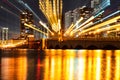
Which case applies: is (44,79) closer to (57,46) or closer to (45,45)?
(57,46)

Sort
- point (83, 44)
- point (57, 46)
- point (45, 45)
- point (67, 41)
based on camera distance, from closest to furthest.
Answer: point (83, 44) → point (67, 41) → point (57, 46) → point (45, 45)

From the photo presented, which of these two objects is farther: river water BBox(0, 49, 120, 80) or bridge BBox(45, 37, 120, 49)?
bridge BBox(45, 37, 120, 49)

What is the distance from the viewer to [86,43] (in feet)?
464

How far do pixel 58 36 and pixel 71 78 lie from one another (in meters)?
134

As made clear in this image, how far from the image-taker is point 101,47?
136 metres

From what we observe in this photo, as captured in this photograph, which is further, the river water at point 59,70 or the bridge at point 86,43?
the bridge at point 86,43

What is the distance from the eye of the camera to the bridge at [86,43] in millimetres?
124312

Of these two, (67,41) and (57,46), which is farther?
(57,46)

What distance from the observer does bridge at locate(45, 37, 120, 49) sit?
124312 millimetres

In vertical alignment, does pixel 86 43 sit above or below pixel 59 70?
above

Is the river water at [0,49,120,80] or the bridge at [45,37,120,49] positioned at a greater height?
the bridge at [45,37,120,49]

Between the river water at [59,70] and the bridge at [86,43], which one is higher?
the bridge at [86,43]

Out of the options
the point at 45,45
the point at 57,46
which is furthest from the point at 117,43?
the point at 45,45

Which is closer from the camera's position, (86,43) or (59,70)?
(59,70)
